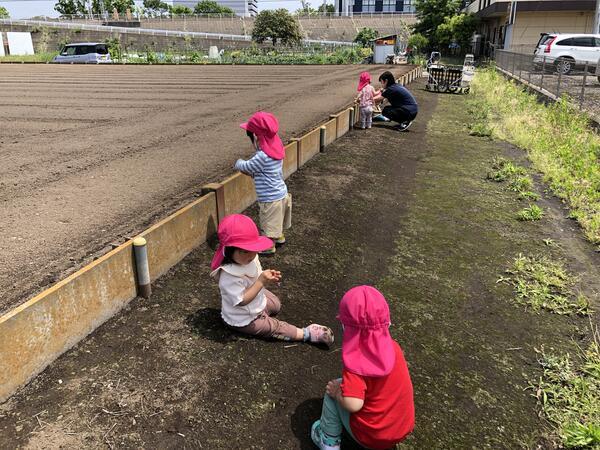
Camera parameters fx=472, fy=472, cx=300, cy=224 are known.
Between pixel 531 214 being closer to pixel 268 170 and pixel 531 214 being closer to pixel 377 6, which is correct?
pixel 268 170

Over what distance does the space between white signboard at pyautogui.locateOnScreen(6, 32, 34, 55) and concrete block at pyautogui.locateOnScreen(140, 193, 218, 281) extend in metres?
63.3

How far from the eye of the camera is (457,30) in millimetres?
44688

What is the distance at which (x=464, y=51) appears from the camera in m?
45.6

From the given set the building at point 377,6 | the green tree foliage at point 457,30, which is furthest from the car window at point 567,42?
the building at point 377,6

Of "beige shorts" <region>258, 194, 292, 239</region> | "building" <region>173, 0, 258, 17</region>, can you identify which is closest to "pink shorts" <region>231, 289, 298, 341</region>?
"beige shorts" <region>258, 194, 292, 239</region>

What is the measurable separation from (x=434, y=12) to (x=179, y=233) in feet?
167

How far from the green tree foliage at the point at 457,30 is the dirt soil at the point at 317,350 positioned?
144ft

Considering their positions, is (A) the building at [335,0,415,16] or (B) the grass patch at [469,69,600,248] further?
(A) the building at [335,0,415,16]

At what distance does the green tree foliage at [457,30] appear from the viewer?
4456 cm

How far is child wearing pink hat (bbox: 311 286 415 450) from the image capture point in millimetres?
2211

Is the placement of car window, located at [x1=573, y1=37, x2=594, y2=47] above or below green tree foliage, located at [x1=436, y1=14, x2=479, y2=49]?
below

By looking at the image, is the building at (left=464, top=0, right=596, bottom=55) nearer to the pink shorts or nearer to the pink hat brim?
the pink shorts

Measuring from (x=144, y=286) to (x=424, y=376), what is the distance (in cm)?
223

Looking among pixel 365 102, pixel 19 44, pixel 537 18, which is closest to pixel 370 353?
pixel 365 102
